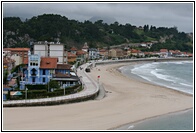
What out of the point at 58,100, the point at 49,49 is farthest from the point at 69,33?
the point at 58,100

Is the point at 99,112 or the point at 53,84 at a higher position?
the point at 53,84

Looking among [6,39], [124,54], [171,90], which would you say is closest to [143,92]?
[171,90]

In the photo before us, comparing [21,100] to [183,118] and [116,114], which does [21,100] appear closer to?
[116,114]

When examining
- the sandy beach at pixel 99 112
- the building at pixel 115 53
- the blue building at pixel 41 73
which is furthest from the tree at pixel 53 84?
the building at pixel 115 53

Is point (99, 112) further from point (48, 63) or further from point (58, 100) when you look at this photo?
point (48, 63)

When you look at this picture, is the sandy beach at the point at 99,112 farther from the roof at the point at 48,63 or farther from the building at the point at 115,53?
the building at the point at 115,53

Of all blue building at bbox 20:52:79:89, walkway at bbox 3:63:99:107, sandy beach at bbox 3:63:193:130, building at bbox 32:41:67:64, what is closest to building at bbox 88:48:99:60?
building at bbox 32:41:67:64
